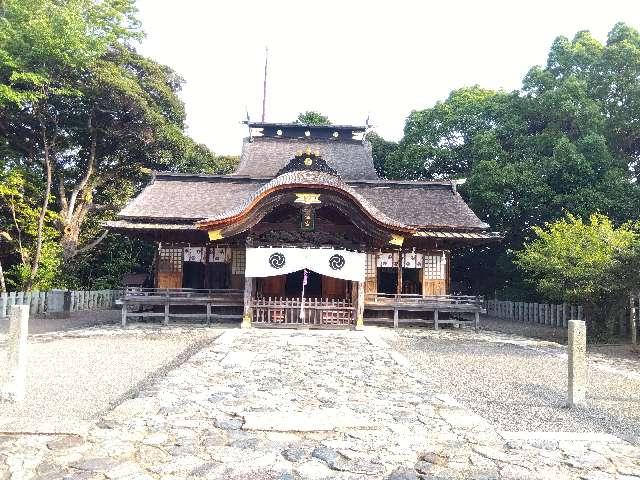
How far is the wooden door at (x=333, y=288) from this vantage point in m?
17.0

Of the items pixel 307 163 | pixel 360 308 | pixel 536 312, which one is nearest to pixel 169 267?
pixel 307 163

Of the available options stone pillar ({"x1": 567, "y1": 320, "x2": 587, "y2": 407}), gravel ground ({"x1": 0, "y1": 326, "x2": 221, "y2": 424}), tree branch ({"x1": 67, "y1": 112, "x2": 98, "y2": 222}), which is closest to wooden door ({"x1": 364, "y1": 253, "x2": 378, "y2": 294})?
gravel ground ({"x1": 0, "y1": 326, "x2": 221, "y2": 424})

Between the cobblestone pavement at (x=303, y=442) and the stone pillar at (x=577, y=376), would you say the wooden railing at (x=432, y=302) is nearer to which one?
the cobblestone pavement at (x=303, y=442)

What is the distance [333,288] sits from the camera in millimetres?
17078

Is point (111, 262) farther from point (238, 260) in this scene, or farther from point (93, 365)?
point (93, 365)

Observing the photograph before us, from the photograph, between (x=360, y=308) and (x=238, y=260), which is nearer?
(x=360, y=308)

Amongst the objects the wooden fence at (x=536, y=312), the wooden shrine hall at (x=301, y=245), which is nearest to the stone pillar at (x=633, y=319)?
the wooden fence at (x=536, y=312)

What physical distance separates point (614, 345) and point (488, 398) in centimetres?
913

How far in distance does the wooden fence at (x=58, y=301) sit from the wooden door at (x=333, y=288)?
441 inches

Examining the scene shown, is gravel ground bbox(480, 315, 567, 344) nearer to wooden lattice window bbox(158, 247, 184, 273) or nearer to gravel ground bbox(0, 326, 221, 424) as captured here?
gravel ground bbox(0, 326, 221, 424)

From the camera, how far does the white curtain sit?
14.7 metres

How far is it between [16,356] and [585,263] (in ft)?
45.9

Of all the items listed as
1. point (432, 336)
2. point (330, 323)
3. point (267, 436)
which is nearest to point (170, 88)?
point (330, 323)

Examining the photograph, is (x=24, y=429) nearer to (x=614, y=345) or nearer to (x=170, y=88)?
(x=614, y=345)
